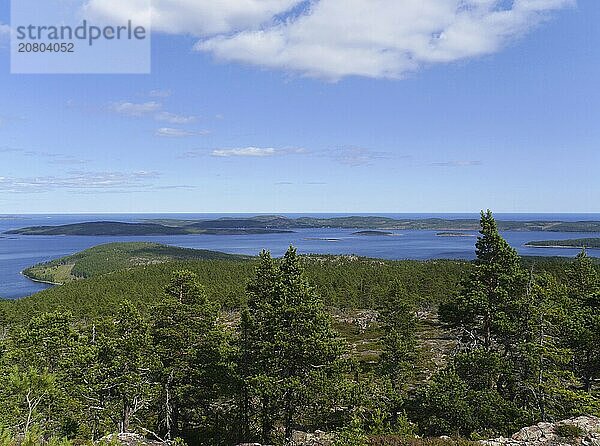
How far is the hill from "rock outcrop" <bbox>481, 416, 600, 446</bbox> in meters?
141

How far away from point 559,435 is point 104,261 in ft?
578

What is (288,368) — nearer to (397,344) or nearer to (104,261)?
(397,344)

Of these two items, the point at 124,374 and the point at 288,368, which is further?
the point at 124,374

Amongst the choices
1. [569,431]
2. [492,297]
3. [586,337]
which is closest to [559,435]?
[569,431]

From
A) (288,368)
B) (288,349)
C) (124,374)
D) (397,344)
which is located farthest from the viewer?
(397,344)

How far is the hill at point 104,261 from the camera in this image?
14988 centimetres

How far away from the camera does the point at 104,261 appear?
168750 millimetres

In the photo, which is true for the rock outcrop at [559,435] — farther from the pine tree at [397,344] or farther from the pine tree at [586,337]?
the pine tree at [397,344]

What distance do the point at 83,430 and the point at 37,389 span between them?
514cm

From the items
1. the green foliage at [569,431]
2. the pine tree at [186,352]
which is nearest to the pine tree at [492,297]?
the green foliage at [569,431]

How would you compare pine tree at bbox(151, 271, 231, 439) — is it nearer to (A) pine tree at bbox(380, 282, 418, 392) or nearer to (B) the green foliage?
(A) pine tree at bbox(380, 282, 418, 392)

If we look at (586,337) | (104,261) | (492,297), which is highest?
(492,297)

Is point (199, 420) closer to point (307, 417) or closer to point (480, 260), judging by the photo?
point (307, 417)

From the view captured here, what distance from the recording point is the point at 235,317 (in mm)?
84375
